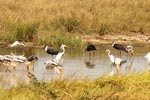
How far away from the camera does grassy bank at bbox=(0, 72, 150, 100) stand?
9695 mm

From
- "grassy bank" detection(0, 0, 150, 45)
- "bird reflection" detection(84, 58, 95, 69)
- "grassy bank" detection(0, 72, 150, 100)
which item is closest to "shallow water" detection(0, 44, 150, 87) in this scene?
"bird reflection" detection(84, 58, 95, 69)

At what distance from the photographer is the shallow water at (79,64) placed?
14.2 m

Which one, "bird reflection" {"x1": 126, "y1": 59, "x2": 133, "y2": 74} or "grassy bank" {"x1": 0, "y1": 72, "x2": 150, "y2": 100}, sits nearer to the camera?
"grassy bank" {"x1": 0, "y1": 72, "x2": 150, "y2": 100}

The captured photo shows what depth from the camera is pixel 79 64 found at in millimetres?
16547

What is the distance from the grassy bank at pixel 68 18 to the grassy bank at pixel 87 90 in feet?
31.1

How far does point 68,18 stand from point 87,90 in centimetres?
1319

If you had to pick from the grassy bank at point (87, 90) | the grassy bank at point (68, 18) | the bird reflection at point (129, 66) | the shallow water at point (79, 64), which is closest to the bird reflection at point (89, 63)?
the shallow water at point (79, 64)

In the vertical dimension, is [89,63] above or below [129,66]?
below

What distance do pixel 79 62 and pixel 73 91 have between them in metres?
6.90

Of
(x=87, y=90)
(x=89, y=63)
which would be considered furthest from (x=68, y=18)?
(x=87, y=90)

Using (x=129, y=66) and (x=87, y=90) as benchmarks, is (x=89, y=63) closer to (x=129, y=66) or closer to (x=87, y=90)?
(x=129, y=66)

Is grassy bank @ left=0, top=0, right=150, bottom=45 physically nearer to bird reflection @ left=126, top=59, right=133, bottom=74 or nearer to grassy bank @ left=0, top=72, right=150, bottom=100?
bird reflection @ left=126, top=59, right=133, bottom=74

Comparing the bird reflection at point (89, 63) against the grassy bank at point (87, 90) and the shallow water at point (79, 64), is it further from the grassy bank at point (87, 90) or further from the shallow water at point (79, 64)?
the grassy bank at point (87, 90)

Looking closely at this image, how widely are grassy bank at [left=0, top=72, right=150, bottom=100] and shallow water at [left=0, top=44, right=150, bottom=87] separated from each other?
6.49 ft
